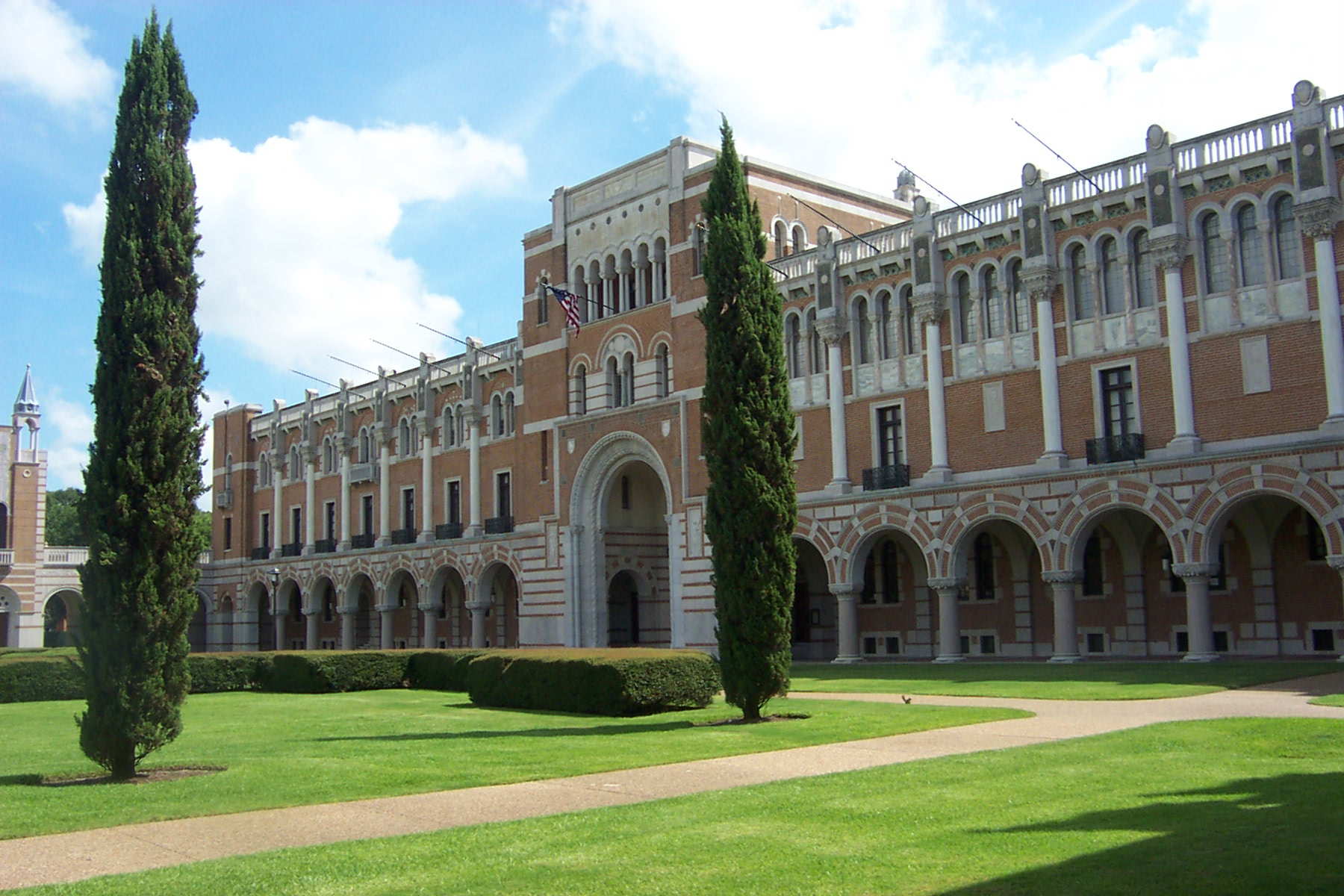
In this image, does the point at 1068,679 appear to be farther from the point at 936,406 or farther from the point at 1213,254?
the point at 1213,254

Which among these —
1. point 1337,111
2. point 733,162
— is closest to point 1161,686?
point 733,162

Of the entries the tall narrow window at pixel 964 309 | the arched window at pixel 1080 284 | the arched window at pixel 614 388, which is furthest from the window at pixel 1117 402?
the arched window at pixel 614 388

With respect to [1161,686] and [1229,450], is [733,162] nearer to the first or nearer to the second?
[1161,686]

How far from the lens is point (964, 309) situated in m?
36.5

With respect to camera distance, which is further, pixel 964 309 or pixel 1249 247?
pixel 964 309

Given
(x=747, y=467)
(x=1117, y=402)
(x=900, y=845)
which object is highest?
(x=1117, y=402)

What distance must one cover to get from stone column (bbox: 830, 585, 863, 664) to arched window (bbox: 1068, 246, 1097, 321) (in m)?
10.7

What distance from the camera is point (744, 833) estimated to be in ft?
33.2

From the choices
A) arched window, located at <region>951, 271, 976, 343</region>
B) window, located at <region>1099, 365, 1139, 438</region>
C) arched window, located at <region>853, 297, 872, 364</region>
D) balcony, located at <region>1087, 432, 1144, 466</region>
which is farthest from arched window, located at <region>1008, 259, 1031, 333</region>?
arched window, located at <region>853, 297, 872, 364</region>

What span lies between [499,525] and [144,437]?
3791 cm

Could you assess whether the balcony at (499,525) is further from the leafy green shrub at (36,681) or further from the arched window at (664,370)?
the leafy green shrub at (36,681)

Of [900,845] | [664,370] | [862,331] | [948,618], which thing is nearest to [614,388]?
[664,370]

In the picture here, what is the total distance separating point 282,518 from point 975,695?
51.7 m

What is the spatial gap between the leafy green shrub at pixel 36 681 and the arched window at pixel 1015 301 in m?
27.2
